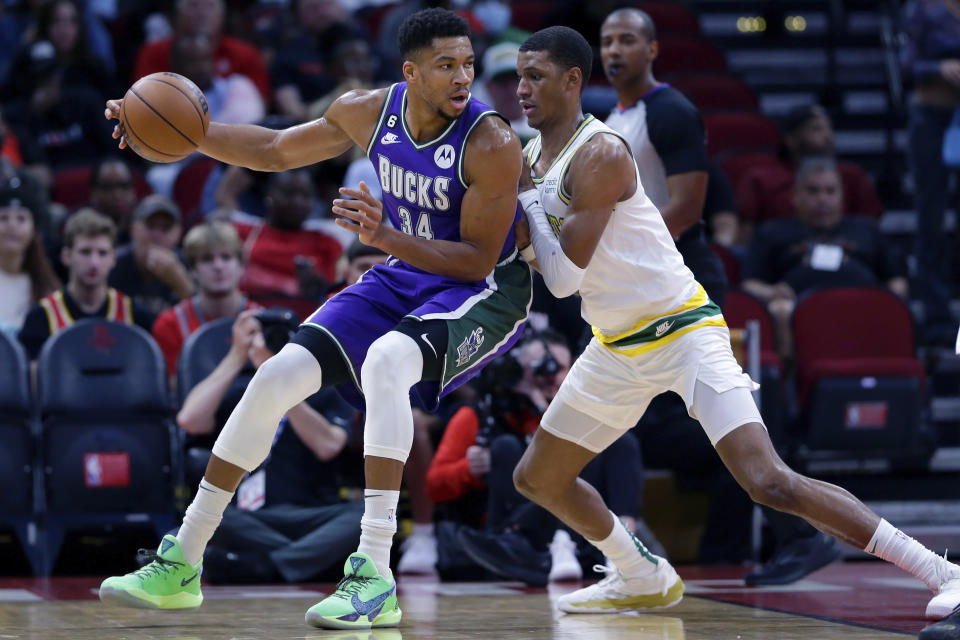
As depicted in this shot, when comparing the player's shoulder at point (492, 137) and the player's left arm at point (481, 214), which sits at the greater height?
the player's shoulder at point (492, 137)

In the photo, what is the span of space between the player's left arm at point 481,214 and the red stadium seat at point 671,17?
26.4ft

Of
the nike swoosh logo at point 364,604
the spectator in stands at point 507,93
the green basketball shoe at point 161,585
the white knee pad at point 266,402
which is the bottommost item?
the nike swoosh logo at point 364,604

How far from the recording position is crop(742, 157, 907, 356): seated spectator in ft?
27.6

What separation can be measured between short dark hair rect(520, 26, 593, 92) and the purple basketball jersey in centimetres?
31

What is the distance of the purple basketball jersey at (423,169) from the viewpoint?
15.0 feet

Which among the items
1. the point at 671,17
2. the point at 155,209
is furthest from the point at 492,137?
the point at 671,17

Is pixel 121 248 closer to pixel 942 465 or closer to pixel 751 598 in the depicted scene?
pixel 751 598

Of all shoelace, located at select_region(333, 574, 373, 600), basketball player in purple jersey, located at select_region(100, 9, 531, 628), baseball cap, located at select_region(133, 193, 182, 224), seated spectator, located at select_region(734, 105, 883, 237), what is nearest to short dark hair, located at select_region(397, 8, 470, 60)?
basketball player in purple jersey, located at select_region(100, 9, 531, 628)

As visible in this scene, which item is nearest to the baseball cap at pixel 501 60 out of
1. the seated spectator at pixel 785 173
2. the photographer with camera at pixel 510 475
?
the seated spectator at pixel 785 173

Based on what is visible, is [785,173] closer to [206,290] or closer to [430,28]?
[206,290]

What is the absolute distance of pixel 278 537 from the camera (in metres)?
6.47

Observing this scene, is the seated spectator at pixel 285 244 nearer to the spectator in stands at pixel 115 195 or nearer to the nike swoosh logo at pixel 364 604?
the spectator in stands at pixel 115 195

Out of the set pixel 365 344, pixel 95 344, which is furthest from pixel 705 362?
pixel 95 344

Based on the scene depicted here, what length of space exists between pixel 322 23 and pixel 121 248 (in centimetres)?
390
